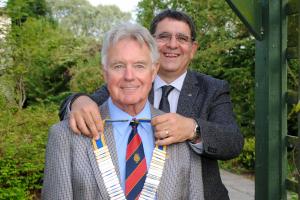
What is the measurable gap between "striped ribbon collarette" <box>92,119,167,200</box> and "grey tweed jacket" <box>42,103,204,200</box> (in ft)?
0.07

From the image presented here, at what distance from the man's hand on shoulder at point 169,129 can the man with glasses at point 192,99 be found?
0.13m

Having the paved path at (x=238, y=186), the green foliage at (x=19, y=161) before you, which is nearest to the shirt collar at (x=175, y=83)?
the green foliage at (x=19, y=161)

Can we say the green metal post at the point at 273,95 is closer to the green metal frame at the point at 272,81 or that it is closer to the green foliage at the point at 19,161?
the green metal frame at the point at 272,81

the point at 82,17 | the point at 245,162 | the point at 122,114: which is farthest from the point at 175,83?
the point at 82,17

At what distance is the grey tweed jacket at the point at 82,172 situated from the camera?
2.14 m

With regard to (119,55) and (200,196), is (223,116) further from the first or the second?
(119,55)

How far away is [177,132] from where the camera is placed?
2.24 meters

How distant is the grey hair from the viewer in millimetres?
2172

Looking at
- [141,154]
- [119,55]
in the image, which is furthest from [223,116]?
[119,55]

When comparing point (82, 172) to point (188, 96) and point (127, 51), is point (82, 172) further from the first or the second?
point (188, 96)

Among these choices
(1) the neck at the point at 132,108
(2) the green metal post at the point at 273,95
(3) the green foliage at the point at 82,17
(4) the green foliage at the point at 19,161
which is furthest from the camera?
(3) the green foliage at the point at 82,17

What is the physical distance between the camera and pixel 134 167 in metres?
2.20

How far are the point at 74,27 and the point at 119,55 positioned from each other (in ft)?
135

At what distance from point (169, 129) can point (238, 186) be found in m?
5.66
